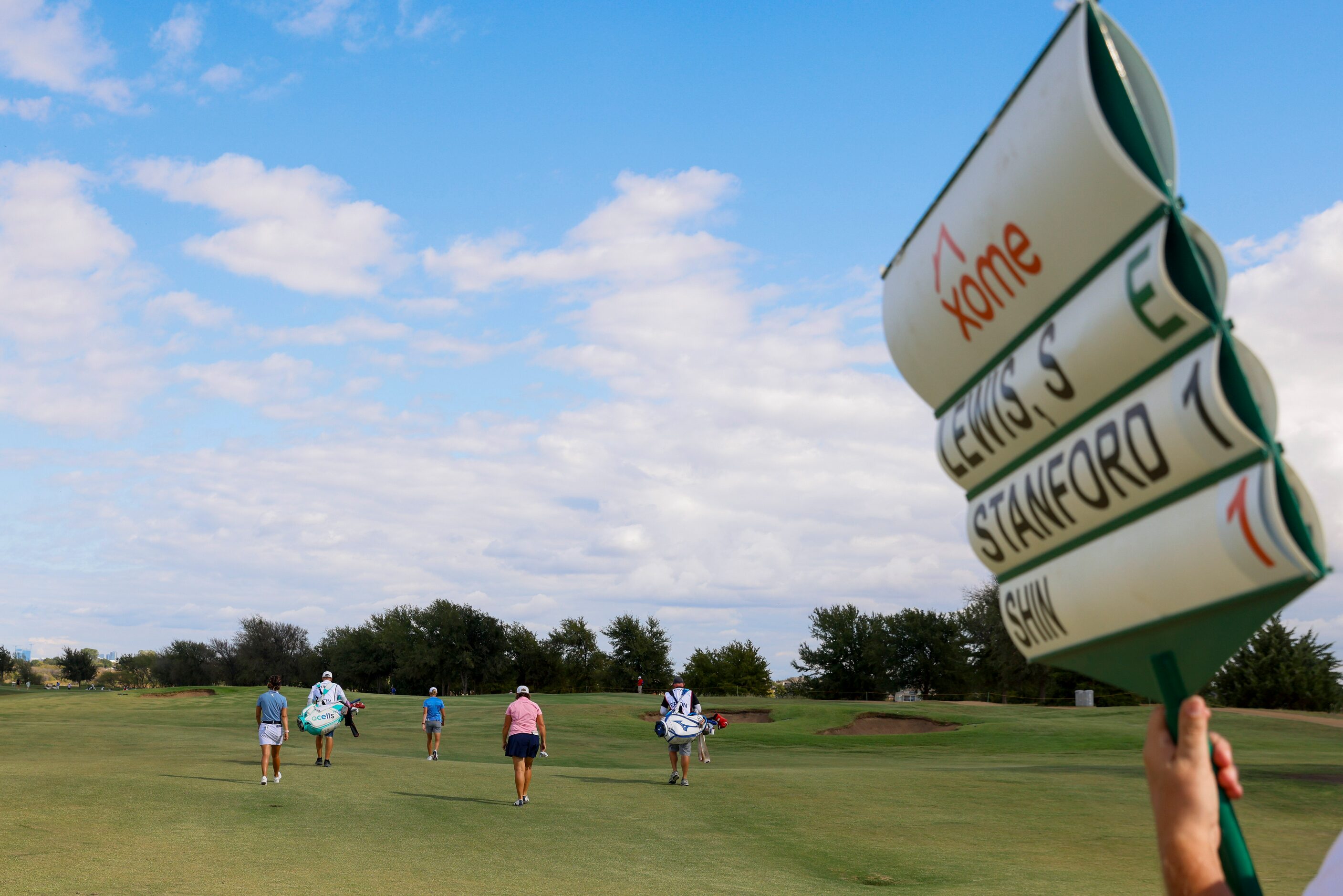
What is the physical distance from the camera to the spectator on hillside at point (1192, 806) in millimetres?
2123

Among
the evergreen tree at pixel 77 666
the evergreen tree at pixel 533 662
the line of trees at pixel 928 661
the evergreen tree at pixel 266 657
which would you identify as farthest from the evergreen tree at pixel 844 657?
the evergreen tree at pixel 77 666

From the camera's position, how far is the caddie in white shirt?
76.0 ft

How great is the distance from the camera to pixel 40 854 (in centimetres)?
1205

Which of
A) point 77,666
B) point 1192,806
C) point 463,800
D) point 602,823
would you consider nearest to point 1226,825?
point 1192,806

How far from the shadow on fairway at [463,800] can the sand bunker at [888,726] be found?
25.6m

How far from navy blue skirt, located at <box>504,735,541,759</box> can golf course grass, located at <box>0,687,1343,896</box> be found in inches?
34.7

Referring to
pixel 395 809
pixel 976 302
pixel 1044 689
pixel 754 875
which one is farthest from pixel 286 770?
pixel 1044 689

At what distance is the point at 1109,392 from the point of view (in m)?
2.25

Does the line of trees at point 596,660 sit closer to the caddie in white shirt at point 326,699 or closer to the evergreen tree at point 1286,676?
the evergreen tree at point 1286,676

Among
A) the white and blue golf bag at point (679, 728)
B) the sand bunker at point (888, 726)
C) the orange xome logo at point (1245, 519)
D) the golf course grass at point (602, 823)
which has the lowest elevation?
the sand bunker at point (888, 726)

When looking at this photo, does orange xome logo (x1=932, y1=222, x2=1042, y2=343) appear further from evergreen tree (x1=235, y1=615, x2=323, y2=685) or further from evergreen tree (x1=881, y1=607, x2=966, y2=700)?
evergreen tree (x1=235, y1=615, x2=323, y2=685)

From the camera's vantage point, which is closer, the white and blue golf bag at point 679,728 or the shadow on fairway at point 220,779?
the shadow on fairway at point 220,779

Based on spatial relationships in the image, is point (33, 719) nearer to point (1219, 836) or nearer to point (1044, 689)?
point (1219, 836)

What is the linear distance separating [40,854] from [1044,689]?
73.0 m
